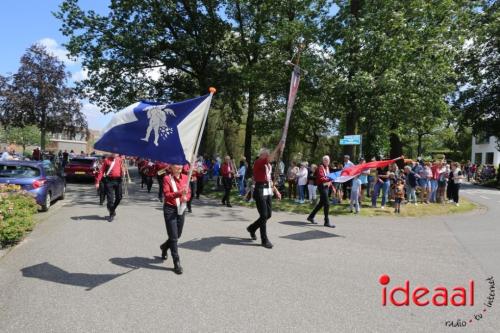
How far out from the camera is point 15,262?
6.80 metres

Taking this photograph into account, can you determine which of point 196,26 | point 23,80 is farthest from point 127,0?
point 23,80

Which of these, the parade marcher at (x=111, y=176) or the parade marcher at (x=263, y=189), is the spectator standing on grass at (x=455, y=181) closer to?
the parade marcher at (x=263, y=189)

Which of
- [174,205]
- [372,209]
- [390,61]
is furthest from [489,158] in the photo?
[174,205]

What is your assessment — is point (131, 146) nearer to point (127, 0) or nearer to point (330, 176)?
point (330, 176)

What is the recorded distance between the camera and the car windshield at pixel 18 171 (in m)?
12.0

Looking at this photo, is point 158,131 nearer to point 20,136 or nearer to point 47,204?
point 47,204

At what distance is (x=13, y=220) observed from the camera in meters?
7.98

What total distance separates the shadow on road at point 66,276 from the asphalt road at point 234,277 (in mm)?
15

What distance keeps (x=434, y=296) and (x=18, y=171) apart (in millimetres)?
11643

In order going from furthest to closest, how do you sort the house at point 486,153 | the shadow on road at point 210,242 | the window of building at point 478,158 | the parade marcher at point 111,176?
the window of building at point 478,158, the house at point 486,153, the parade marcher at point 111,176, the shadow on road at point 210,242

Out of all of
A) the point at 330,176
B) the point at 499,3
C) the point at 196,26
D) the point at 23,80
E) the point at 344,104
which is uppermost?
the point at 499,3

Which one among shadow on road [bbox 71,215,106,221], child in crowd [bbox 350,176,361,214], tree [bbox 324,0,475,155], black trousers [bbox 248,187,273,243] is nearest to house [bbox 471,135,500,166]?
tree [bbox 324,0,475,155]

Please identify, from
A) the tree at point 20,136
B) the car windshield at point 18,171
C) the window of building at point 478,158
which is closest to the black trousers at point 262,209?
the car windshield at point 18,171

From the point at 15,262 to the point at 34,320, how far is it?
2.80 metres
